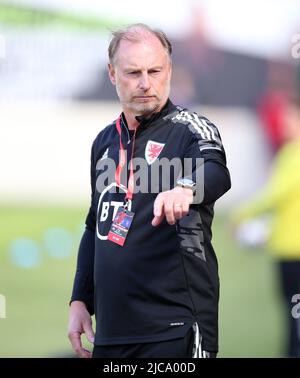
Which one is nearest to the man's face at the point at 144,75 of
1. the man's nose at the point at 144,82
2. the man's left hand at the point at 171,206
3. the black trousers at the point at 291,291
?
the man's nose at the point at 144,82

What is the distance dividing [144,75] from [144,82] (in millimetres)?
28

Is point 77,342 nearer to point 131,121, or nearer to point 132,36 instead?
point 131,121

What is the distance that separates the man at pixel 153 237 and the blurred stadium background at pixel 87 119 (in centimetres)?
311

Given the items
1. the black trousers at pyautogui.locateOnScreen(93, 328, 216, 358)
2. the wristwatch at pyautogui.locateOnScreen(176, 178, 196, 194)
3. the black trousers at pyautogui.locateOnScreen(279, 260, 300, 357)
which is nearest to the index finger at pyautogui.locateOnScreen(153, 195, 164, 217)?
the wristwatch at pyautogui.locateOnScreen(176, 178, 196, 194)

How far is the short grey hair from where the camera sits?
3.16m

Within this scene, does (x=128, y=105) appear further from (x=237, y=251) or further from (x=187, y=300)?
(x=237, y=251)

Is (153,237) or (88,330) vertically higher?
(153,237)

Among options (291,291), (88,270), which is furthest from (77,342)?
(291,291)

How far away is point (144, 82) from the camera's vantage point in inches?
120

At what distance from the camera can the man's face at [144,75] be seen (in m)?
3.08

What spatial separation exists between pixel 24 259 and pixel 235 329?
1.53m
